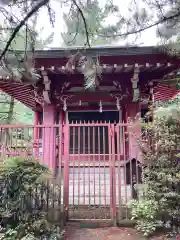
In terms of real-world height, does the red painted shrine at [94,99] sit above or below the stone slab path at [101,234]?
above

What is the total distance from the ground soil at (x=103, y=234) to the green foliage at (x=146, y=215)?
0.44ft

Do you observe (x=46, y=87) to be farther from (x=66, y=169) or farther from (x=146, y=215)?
(x=146, y=215)

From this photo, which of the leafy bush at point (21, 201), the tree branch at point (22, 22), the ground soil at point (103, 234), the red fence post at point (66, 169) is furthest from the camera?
the red fence post at point (66, 169)

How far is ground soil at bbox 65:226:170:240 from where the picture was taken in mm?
4531

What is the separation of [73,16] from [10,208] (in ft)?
9.78

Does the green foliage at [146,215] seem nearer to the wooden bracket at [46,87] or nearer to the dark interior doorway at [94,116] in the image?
the wooden bracket at [46,87]

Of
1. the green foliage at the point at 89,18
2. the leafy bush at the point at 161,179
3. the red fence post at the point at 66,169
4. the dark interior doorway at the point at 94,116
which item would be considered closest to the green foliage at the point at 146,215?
the leafy bush at the point at 161,179

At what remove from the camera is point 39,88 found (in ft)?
24.0

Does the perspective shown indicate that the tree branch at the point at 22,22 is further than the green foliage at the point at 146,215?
No

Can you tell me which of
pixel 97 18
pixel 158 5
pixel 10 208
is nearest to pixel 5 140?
pixel 10 208

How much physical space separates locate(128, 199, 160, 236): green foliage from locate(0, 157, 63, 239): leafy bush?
145 centimetres

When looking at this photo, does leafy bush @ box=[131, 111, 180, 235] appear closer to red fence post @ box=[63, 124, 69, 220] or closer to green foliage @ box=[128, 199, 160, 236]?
green foliage @ box=[128, 199, 160, 236]

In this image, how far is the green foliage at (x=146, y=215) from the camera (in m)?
4.54

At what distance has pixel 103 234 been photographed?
469 cm
